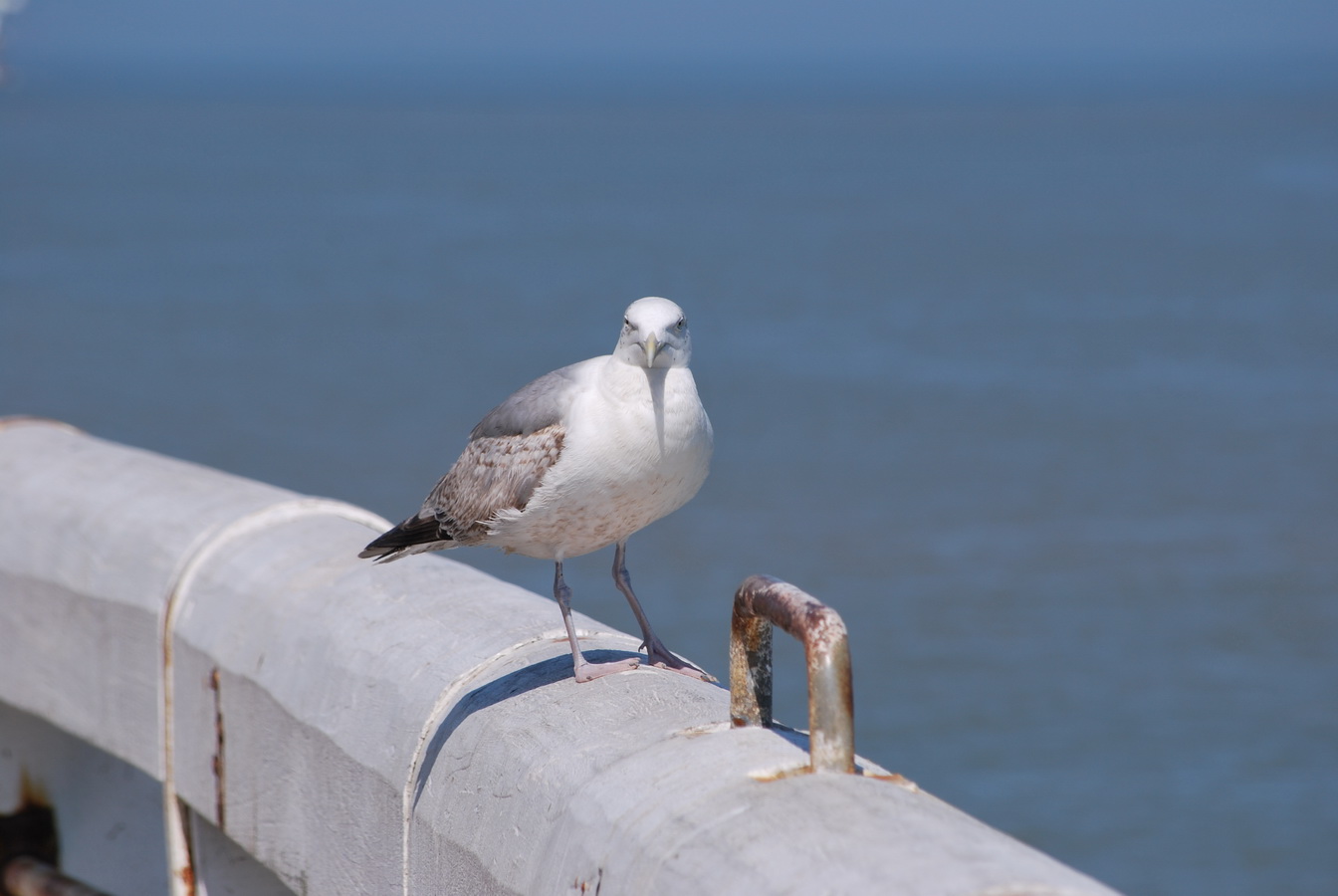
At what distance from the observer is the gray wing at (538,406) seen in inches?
151

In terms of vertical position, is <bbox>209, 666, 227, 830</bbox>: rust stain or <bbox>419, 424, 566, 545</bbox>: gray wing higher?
<bbox>419, 424, 566, 545</bbox>: gray wing

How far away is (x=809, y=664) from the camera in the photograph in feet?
8.20

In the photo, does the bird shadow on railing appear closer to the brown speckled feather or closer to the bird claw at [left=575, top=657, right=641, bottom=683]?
the bird claw at [left=575, top=657, right=641, bottom=683]

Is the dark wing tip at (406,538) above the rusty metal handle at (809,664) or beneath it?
beneath

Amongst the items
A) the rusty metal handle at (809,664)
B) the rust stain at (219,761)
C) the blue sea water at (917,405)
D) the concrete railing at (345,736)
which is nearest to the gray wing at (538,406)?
the concrete railing at (345,736)

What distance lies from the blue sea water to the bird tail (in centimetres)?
1063

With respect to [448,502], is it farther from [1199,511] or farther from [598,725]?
[1199,511]

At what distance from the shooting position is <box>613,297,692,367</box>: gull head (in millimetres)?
3633

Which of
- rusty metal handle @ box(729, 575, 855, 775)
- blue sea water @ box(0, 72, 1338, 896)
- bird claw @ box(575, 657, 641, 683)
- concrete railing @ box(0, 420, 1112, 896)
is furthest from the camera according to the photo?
blue sea water @ box(0, 72, 1338, 896)

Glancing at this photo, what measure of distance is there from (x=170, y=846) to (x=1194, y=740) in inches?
547

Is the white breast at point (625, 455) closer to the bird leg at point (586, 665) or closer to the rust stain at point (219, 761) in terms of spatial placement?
the bird leg at point (586, 665)

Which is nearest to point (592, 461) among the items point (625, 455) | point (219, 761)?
point (625, 455)

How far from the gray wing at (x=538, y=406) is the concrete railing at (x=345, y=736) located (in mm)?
365

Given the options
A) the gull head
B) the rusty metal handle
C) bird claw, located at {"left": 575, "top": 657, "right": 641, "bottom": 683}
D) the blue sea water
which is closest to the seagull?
the gull head
